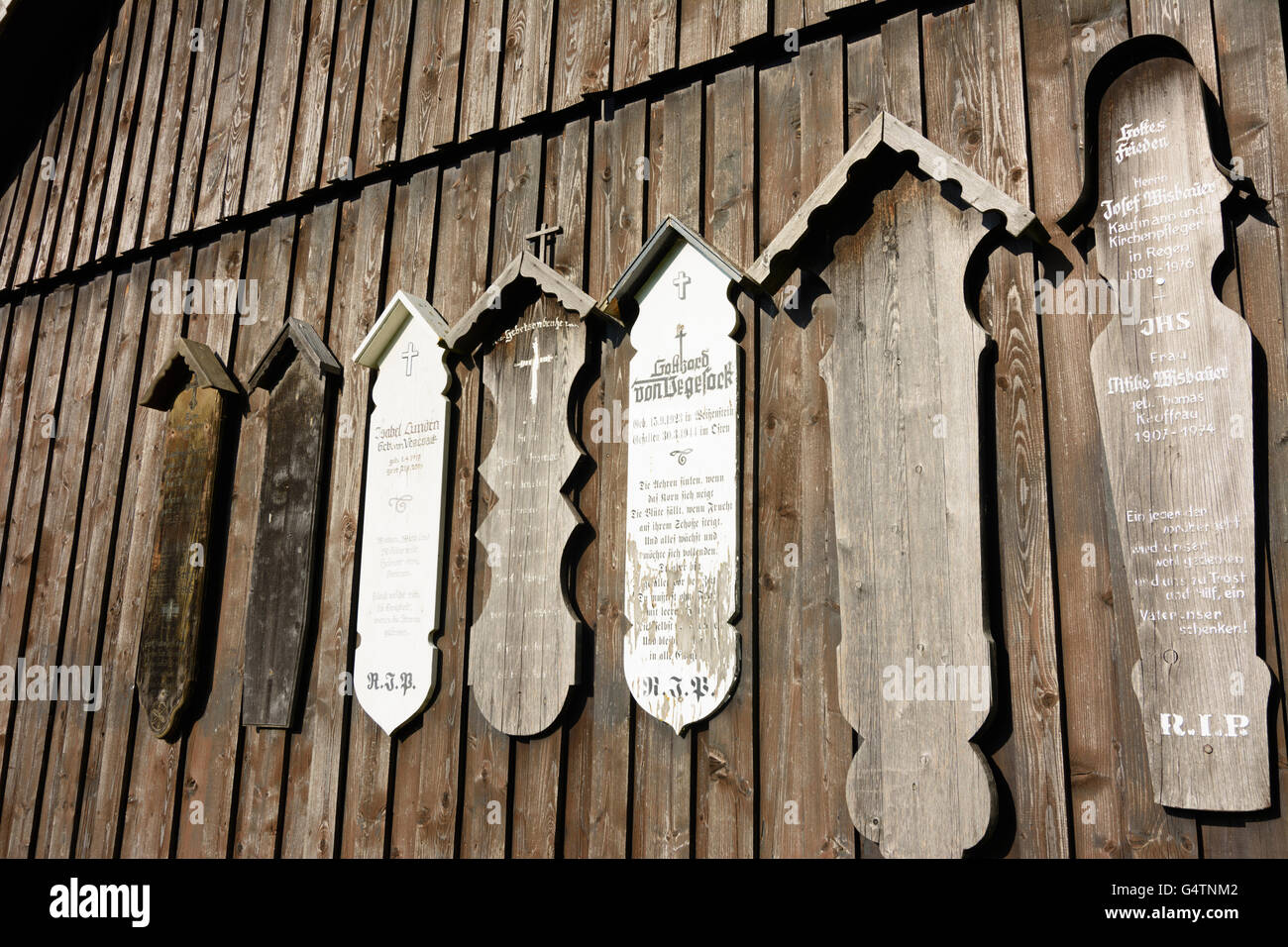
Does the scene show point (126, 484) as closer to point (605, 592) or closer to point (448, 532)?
point (448, 532)

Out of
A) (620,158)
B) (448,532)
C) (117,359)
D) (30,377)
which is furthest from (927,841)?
(30,377)

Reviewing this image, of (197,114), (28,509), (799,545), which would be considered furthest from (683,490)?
(28,509)

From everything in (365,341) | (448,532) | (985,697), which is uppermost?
(365,341)

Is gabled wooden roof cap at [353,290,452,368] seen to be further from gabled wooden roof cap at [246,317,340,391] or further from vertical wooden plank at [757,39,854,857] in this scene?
vertical wooden plank at [757,39,854,857]

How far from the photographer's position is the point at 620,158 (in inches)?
185

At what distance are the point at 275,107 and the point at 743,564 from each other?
397 centimetres

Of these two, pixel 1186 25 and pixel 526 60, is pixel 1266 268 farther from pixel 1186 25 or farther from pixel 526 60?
pixel 526 60

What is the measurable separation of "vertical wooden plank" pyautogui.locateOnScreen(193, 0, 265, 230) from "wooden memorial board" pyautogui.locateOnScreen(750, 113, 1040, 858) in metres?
3.51

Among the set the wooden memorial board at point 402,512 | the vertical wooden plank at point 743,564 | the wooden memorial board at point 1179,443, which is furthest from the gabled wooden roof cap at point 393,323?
the wooden memorial board at point 1179,443

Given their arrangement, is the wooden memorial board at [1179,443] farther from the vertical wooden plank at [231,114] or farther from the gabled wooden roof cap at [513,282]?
the vertical wooden plank at [231,114]

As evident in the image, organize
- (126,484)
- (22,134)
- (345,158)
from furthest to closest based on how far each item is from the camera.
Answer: (22,134) < (126,484) < (345,158)

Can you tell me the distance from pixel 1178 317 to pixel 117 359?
5.55m

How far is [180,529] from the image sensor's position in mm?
5488

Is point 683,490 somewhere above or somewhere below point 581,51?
below
